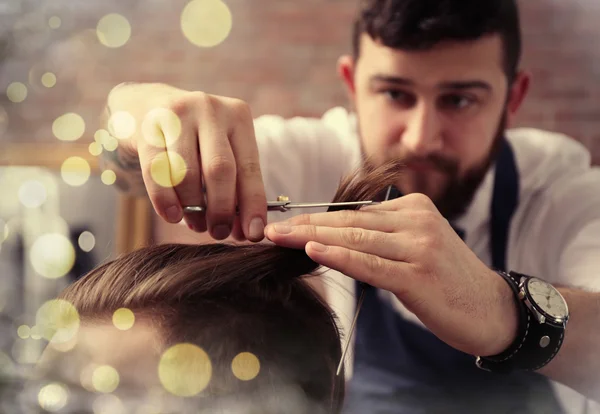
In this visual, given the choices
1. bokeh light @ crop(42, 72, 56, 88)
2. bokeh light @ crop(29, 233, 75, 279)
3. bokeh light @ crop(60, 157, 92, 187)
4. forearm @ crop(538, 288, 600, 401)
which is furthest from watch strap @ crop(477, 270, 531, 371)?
bokeh light @ crop(42, 72, 56, 88)

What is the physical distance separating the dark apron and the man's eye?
0.19 m

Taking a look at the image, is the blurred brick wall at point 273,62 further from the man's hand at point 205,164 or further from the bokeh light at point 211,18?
the man's hand at point 205,164

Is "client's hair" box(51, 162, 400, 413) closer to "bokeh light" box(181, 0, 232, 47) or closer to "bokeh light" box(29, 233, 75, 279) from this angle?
"bokeh light" box(29, 233, 75, 279)

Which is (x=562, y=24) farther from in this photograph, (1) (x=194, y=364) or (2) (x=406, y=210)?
(1) (x=194, y=364)

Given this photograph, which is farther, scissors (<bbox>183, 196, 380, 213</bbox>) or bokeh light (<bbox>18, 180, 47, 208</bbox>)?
bokeh light (<bbox>18, 180, 47, 208</bbox>)

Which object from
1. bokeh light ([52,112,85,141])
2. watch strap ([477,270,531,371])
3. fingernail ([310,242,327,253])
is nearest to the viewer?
fingernail ([310,242,327,253])

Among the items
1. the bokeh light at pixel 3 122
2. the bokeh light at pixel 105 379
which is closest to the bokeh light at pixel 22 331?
the bokeh light at pixel 105 379

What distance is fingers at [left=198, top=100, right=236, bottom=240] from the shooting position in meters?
0.52

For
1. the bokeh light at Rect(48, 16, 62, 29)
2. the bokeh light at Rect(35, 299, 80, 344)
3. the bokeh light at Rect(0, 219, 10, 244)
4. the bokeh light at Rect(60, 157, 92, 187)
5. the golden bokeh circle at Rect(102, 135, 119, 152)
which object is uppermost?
the bokeh light at Rect(48, 16, 62, 29)

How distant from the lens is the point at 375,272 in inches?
18.7

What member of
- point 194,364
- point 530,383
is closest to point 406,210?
point 194,364

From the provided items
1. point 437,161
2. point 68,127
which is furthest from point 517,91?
point 68,127

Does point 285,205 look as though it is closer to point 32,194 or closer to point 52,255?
point 52,255

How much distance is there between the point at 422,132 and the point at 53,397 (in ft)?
2.25
